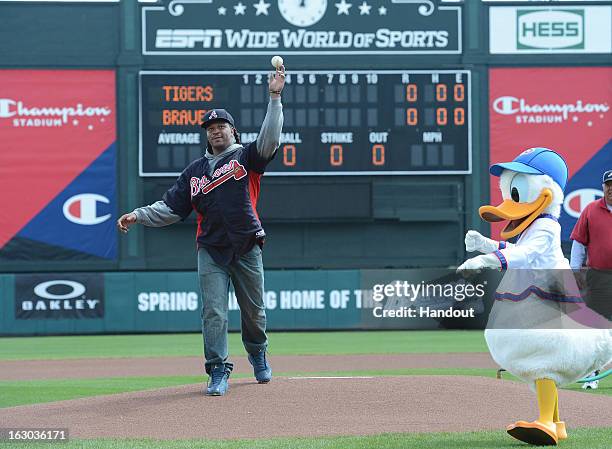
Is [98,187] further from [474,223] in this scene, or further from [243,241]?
[243,241]

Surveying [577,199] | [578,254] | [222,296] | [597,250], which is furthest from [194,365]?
[577,199]

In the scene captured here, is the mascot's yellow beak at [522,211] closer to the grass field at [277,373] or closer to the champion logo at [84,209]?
the grass field at [277,373]

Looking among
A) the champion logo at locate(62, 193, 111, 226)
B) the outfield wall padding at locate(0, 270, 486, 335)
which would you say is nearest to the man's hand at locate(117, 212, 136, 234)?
the outfield wall padding at locate(0, 270, 486, 335)

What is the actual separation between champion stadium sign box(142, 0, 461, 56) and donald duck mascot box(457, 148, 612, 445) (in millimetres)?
11862

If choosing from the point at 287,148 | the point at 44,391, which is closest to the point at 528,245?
the point at 44,391

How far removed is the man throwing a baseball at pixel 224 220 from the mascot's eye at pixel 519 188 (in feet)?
4.26

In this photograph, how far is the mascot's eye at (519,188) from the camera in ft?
15.4

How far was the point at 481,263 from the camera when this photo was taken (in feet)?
13.9

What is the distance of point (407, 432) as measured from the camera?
4805 millimetres

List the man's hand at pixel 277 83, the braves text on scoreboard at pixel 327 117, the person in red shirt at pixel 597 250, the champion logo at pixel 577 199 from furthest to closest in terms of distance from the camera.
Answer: the champion logo at pixel 577 199 < the braves text on scoreboard at pixel 327 117 < the person in red shirt at pixel 597 250 < the man's hand at pixel 277 83

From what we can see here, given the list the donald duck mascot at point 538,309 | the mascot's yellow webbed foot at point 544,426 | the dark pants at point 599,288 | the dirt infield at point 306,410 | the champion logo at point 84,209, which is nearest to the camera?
the mascot's yellow webbed foot at point 544,426

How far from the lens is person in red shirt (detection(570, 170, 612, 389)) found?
295 inches

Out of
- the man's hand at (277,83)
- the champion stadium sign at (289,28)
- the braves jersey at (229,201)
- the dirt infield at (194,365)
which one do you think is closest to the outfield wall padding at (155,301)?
the champion stadium sign at (289,28)

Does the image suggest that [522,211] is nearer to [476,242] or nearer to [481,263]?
[476,242]
